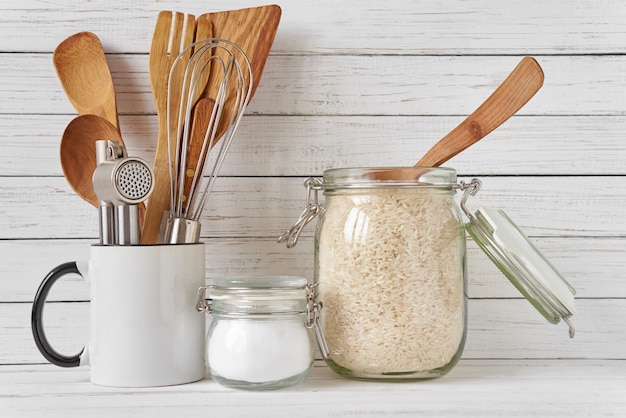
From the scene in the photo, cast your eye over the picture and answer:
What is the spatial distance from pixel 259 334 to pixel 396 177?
0.68 feet

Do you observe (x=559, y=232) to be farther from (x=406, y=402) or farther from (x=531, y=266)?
(x=406, y=402)

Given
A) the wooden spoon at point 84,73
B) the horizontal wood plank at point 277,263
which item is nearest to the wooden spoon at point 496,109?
the horizontal wood plank at point 277,263

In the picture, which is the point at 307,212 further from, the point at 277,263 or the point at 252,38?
the point at 252,38

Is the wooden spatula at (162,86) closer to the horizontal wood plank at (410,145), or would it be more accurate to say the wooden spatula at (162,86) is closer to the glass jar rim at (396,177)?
the horizontal wood plank at (410,145)

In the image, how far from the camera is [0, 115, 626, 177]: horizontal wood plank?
87cm

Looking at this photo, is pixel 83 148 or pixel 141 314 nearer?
pixel 141 314

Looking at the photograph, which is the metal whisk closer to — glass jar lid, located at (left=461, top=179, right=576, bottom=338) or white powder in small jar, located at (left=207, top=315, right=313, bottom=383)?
white powder in small jar, located at (left=207, top=315, right=313, bottom=383)

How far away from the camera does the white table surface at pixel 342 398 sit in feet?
2.14

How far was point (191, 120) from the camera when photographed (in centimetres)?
81

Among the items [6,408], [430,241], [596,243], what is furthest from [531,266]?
[6,408]

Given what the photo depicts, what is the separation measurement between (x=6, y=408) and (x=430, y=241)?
44cm

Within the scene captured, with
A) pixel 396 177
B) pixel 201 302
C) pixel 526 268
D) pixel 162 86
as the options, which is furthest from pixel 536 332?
pixel 162 86

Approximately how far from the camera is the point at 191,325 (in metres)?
0.74

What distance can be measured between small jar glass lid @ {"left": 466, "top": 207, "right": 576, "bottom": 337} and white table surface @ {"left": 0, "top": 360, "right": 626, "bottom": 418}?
78mm
